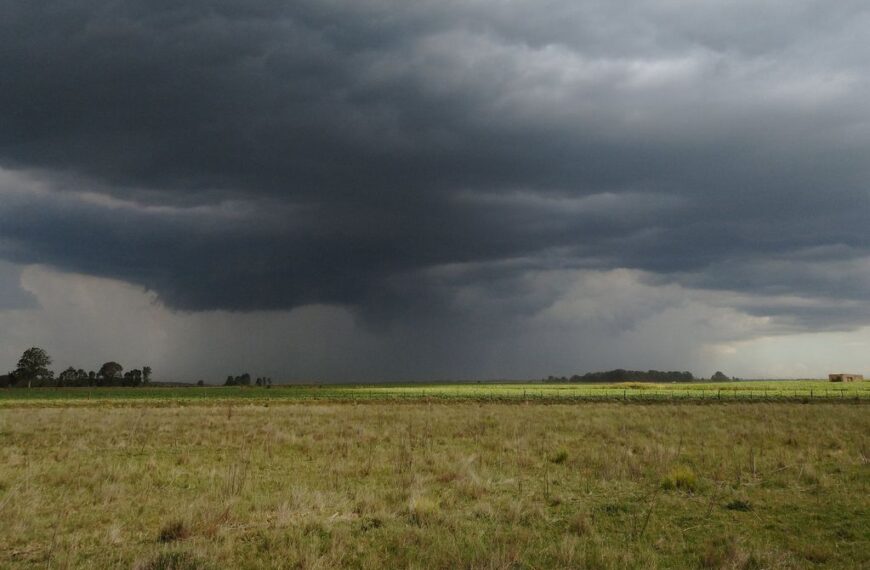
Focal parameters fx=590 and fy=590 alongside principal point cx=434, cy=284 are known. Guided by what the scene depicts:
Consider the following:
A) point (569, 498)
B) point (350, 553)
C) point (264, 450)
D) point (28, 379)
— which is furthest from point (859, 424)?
point (28, 379)

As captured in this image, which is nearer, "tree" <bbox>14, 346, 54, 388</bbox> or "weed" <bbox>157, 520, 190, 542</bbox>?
"weed" <bbox>157, 520, 190, 542</bbox>

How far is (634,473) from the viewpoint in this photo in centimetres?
1773

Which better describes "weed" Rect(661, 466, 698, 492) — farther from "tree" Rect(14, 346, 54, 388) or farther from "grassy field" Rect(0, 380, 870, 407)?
"tree" Rect(14, 346, 54, 388)

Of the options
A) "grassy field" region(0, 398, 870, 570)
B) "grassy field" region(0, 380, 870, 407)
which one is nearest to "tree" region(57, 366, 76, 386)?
"grassy field" region(0, 380, 870, 407)

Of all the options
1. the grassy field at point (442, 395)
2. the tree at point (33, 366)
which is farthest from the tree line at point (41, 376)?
the grassy field at point (442, 395)

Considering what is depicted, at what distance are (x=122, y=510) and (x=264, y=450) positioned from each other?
1030 centimetres

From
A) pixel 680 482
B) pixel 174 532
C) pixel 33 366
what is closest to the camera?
pixel 174 532

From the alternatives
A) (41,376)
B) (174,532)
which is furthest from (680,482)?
(41,376)

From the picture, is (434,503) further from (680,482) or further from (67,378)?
(67,378)

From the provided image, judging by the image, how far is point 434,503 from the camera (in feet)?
43.7

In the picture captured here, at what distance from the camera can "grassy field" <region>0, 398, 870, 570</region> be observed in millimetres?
9898

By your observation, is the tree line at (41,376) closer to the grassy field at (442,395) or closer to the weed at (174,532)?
the grassy field at (442,395)

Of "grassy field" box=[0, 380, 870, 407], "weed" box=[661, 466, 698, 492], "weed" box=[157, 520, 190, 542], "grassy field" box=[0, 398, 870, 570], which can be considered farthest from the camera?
"grassy field" box=[0, 380, 870, 407]

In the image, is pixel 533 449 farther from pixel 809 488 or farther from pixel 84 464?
pixel 84 464
